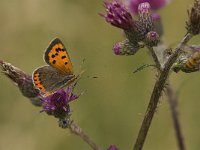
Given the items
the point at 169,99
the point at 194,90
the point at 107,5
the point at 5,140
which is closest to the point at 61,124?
the point at 107,5

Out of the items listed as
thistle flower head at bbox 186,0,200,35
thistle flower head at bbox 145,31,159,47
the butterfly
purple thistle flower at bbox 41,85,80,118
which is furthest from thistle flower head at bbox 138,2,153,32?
purple thistle flower at bbox 41,85,80,118

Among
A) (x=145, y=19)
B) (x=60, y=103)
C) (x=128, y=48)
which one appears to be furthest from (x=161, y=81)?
(x=60, y=103)

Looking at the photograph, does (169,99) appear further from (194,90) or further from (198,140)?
(194,90)

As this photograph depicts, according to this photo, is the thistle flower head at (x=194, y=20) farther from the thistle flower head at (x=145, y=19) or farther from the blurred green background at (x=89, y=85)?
the blurred green background at (x=89, y=85)

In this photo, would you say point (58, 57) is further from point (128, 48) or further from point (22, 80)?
point (22, 80)

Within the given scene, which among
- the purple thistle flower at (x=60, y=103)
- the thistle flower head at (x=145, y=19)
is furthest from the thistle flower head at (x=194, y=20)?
the purple thistle flower at (x=60, y=103)

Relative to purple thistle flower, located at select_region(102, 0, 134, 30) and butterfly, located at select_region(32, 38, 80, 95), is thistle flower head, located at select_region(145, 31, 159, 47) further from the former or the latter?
butterfly, located at select_region(32, 38, 80, 95)
